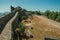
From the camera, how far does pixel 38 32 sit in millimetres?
15938

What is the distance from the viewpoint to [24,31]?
14.1m

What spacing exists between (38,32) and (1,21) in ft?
19.2

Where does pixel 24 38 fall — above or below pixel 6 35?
below

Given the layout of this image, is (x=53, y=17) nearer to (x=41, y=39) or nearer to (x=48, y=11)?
(x=48, y=11)

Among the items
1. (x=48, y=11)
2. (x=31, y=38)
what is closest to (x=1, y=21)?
(x=31, y=38)

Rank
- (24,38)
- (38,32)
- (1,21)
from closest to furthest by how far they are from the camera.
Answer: (1,21) < (24,38) < (38,32)

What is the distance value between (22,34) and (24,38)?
571mm

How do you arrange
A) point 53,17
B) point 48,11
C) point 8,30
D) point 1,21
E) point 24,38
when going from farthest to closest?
point 48,11 → point 53,17 → point 24,38 → point 1,21 → point 8,30

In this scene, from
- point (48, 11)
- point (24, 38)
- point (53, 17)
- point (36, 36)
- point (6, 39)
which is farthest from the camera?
point (48, 11)

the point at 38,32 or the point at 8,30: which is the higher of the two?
the point at 8,30

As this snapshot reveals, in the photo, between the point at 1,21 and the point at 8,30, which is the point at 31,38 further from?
the point at 8,30

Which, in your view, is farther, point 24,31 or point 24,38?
point 24,31

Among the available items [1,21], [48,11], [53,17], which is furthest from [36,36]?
[48,11]

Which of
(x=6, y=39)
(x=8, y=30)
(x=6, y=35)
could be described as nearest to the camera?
(x=6, y=39)
